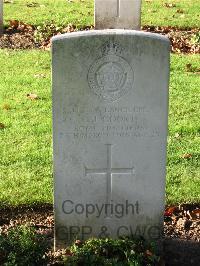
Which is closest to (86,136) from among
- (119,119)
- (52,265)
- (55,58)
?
(119,119)

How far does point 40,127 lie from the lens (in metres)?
7.00

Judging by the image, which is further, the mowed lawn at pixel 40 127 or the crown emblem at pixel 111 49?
the mowed lawn at pixel 40 127

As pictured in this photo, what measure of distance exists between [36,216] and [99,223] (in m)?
0.86

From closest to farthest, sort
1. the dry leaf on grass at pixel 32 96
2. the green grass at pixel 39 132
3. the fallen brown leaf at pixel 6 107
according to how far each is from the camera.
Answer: the green grass at pixel 39 132, the fallen brown leaf at pixel 6 107, the dry leaf on grass at pixel 32 96

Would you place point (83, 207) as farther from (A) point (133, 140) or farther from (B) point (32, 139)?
(B) point (32, 139)

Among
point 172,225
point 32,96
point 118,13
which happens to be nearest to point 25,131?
point 32,96

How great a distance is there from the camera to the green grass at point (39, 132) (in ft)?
18.8

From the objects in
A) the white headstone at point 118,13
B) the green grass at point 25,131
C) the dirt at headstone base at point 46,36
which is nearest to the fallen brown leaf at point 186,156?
the green grass at point 25,131

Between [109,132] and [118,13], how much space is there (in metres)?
6.46

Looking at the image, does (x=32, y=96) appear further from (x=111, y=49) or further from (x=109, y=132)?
(x=111, y=49)

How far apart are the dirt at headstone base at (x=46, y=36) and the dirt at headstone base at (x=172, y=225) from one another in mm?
Answer: 5070
